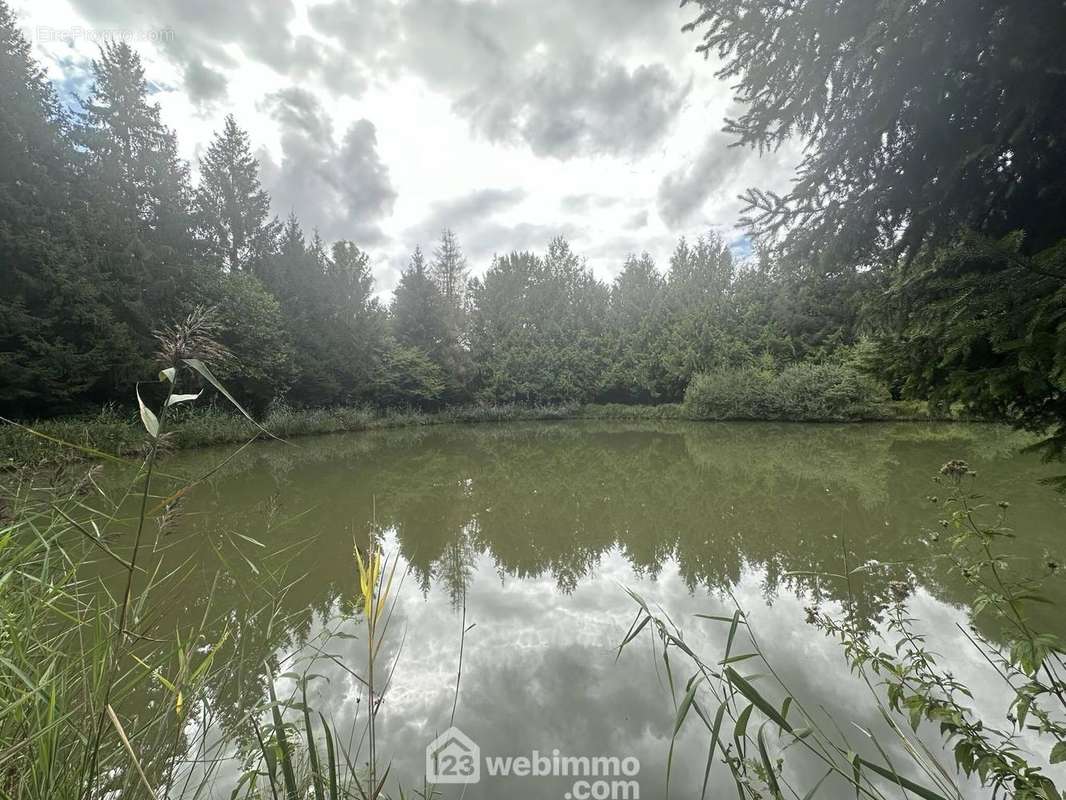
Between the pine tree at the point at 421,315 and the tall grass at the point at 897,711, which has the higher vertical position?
the pine tree at the point at 421,315

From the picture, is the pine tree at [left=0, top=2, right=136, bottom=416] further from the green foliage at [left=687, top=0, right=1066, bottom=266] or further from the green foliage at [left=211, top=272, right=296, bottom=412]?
the green foliage at [left=687, top=0, right=1066, bottom=266]

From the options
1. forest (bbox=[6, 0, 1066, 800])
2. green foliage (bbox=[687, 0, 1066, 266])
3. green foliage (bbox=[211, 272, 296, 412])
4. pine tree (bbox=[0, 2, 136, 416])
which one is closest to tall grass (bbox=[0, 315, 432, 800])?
forest (bbox=[6, 0, 1066, 800])

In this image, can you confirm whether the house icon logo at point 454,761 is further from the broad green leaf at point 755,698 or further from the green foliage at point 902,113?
the green foliage at point 902,113

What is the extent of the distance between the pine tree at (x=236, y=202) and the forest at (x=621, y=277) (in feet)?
0.28

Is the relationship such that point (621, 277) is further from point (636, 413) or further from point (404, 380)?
point (404, 380)

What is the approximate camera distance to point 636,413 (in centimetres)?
2066

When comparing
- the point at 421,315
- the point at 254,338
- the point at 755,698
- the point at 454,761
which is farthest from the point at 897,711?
the point at 421,315

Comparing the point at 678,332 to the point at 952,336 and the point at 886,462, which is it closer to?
the point at 886,462

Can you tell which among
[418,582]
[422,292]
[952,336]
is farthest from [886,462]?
[422,292]

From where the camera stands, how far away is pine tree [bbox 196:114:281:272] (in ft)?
62.0

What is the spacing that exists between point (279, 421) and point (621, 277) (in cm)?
2602

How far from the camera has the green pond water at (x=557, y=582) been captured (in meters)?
1.82

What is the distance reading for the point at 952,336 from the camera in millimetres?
2053

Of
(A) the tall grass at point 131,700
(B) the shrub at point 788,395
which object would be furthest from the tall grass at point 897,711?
(B) the shrub at point 788,395
